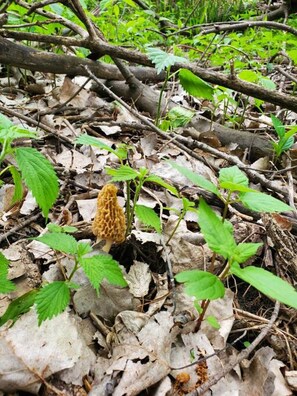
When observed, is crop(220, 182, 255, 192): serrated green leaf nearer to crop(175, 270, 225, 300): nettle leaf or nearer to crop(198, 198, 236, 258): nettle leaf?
crop(198, 198, 236, 258): nettle leaf

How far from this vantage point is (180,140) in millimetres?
2428

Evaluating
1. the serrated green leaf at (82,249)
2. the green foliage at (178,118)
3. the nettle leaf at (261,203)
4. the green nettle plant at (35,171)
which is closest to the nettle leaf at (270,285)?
the nettle leaf at (261,203)

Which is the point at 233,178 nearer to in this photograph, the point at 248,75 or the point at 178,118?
the point at 178,118

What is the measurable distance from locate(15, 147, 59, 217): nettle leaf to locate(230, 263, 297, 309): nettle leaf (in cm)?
56

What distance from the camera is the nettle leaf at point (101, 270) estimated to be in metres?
1.13

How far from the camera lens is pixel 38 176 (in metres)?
1.04

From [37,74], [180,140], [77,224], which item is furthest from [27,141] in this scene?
[37,74]

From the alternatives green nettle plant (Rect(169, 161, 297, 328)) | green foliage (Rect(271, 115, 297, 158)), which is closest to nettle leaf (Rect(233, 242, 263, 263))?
green nettle plant (Rect(169, 161, 297, 328))

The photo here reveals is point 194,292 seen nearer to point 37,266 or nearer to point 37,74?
point 37,266

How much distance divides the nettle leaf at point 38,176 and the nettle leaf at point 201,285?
1.37ft

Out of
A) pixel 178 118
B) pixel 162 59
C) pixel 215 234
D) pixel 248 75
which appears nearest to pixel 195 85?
pixel 162 59

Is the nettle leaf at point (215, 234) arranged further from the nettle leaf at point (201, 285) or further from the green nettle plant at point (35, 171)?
the green nettle plant at point (35, 171)

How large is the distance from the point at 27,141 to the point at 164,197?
92cm

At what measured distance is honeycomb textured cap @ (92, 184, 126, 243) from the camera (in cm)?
150
